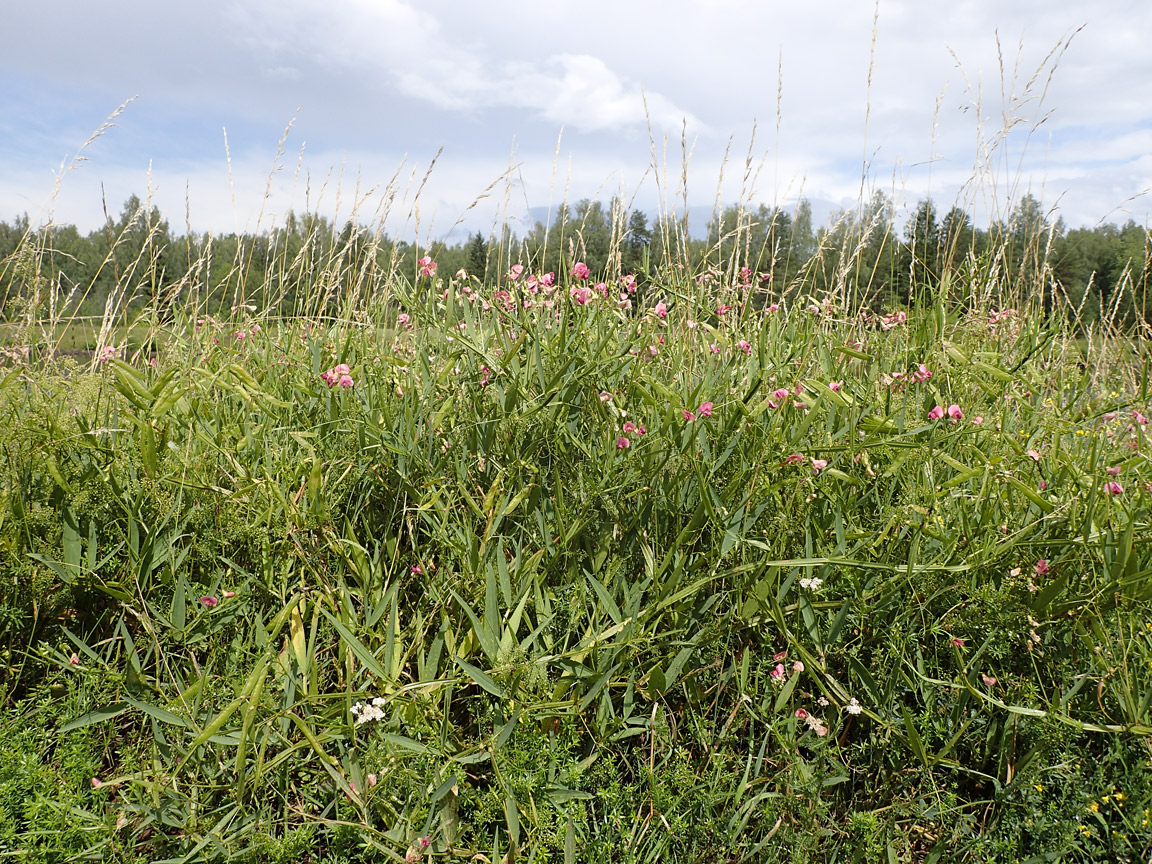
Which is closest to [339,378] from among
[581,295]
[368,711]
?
[581,295]

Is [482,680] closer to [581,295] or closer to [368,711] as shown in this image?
[368,711]

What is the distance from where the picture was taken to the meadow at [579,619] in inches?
45.0

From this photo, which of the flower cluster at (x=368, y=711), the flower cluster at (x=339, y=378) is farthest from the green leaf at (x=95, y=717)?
the flower cluster at (x=339, y=378)

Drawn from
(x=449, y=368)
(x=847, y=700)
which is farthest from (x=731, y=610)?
(x=449, y=368)

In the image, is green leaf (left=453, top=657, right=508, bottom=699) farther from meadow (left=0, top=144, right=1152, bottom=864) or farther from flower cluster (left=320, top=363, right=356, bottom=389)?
flower cluster (left=320, top=363, right=356, bottom=389)

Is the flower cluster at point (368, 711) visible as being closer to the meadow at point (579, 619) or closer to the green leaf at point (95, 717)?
the meadow at point (579, 619)

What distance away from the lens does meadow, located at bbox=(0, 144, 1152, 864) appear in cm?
114

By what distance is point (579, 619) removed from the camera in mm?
1338

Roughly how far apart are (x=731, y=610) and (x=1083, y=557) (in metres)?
0.62

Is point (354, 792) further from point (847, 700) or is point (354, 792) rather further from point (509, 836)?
point (847, 700)

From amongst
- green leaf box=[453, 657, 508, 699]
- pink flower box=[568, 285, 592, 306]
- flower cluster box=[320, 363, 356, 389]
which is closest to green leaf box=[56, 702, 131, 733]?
green leaf box=[453, 657, 508, 699]

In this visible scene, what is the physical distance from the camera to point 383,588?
1468 millimetres

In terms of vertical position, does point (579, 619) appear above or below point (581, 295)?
below

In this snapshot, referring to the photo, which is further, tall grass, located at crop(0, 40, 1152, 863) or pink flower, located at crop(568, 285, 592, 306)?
pink flower, located at crop(568, 285, 592, 306)
